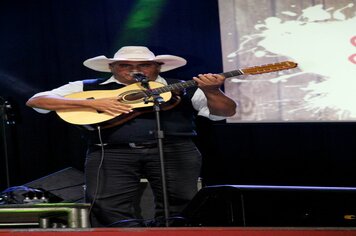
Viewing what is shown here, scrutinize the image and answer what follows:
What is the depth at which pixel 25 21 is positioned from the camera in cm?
532

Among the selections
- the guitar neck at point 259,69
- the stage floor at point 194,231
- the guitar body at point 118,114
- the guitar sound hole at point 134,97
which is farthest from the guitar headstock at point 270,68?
the stage floor at point 194,231

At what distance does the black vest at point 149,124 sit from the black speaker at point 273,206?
0.63 meters

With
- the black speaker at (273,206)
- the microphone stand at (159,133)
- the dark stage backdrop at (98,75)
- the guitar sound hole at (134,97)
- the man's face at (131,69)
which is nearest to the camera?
the black speaker at (273,206)

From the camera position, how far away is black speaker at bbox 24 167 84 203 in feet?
14.7

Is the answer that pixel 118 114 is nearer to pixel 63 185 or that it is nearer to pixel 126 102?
pixel 126 102

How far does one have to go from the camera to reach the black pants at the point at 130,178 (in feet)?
13.6

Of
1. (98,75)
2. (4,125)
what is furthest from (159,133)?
(4,125)

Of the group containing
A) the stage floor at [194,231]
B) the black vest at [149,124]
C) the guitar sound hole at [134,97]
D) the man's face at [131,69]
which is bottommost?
the stage floor at [194,231]

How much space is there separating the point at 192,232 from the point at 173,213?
2.18 m

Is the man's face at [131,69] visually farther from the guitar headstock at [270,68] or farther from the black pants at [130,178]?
the guitar headstock at [270,68]

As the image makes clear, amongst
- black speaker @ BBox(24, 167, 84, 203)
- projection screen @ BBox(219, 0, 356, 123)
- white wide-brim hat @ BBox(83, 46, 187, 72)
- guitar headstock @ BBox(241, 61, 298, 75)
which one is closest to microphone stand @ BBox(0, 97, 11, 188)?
black speaker @ BBox(24, 167, 84, 203)

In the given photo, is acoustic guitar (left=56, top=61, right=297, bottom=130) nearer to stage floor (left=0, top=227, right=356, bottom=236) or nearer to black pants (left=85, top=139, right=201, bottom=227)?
black pants (left=85, top=139, right=201, bottom=227)

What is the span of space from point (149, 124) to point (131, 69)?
1.35 ft

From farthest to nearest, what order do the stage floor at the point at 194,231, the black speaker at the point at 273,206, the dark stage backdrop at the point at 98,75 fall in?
the dark stage backdrop at the point at 98,75
the black speaker at the point at 273,206
the stage floor at the point at 194,231
